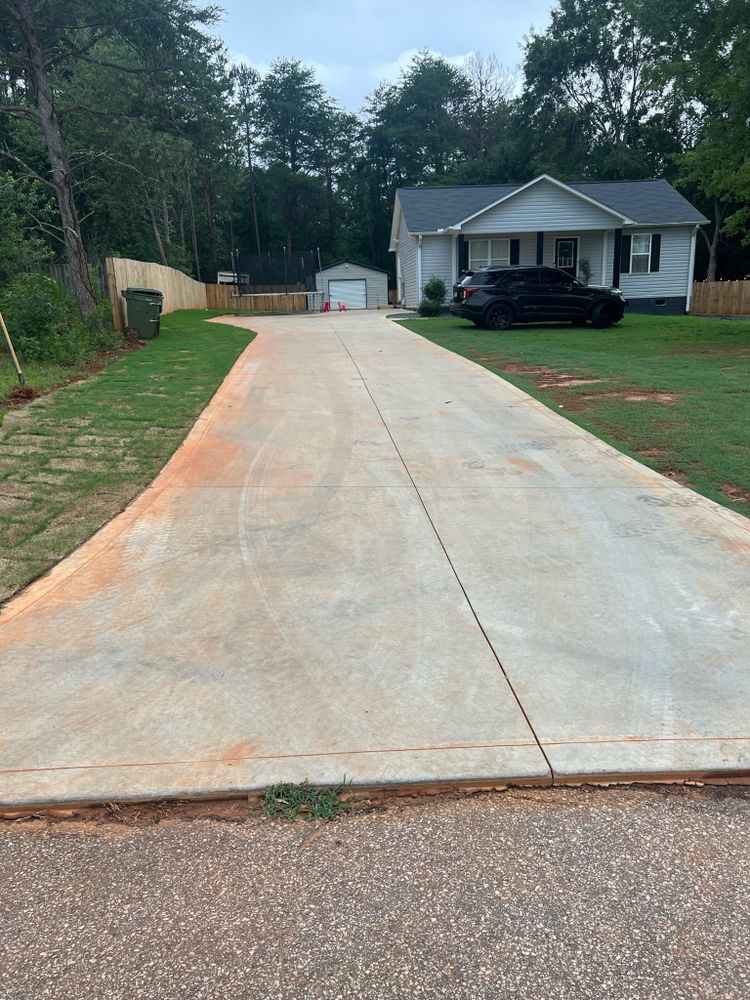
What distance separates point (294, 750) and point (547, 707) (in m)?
1.13

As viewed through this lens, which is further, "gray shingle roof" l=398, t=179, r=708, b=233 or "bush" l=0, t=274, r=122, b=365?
"gray shingle roof" l=398, t=179, r=708, b=233

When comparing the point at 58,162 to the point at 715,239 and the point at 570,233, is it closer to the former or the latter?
the point at 570,233

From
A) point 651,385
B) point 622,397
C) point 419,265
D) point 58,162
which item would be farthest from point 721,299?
point 58,162

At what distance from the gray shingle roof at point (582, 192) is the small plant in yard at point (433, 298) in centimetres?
253

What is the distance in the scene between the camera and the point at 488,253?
28.2 metres

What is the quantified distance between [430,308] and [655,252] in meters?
9.66

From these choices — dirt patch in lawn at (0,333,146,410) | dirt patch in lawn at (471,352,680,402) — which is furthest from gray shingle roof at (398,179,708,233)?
dirt patch in lawn at (471,352,680,402)

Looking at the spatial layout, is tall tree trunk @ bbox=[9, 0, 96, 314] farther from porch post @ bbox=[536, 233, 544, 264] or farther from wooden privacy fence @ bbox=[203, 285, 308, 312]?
wooden privacy fence @ bbox=[203, 285, 308, 312]

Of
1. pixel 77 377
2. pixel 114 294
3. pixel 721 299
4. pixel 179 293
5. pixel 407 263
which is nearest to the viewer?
pixel 77 377

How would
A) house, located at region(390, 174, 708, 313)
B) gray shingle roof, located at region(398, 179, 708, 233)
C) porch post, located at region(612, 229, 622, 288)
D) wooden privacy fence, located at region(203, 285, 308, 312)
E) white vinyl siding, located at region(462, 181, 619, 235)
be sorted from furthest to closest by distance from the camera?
1. wooden privacy fence, located at region(203, 285, 308, 312)
2. porch post, located at region(612, 229, 622, 288)
3. gray shingle roof, located at region(398, 179, 708, 233)
4. house, located at region(390, 174, 708, 313)
5. white vinyl siding, located at region(462, 181, 619, 235)

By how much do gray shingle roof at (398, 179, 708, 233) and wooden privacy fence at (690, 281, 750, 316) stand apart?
3.22 m

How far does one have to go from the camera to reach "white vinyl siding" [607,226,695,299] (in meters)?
28.8

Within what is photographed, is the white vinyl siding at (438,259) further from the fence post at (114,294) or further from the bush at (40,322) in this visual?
the bush at (40,322)

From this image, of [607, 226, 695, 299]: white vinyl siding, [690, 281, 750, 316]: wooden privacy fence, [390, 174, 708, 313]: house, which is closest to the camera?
[390, 174, 708, 313]: house
